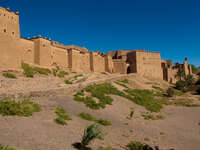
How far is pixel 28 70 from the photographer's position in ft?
71.7

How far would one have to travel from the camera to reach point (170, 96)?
80.6ft

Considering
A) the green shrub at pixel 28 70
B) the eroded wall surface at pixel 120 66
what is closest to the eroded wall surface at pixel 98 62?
the eroded wall surface at pixel 120 66

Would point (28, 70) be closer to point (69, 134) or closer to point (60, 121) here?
point (60, 121)

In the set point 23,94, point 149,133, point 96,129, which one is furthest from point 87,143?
point 23,94

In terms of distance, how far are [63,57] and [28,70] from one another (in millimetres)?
10343

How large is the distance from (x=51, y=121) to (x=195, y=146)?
692cm

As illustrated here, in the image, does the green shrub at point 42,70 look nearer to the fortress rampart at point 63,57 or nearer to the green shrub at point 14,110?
the fortress rampart at point 63,57

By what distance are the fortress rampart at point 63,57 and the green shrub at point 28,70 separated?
0.95 metres

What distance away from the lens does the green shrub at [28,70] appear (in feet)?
67.0

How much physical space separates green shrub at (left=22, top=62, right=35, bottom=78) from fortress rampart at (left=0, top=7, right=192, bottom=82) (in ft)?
3.11

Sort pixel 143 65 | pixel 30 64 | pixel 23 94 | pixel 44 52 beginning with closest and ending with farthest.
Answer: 1. pixel 23 94
2. pixel 30 64
3. pixel 44 52
4. pixel 143 65

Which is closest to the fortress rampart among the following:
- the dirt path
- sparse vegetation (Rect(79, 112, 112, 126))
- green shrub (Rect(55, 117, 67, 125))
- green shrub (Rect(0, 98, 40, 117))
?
the dirt path

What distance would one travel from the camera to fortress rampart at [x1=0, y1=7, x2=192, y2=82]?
2008 cm

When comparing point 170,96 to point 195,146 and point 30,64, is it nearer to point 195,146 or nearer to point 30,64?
point 195,146
